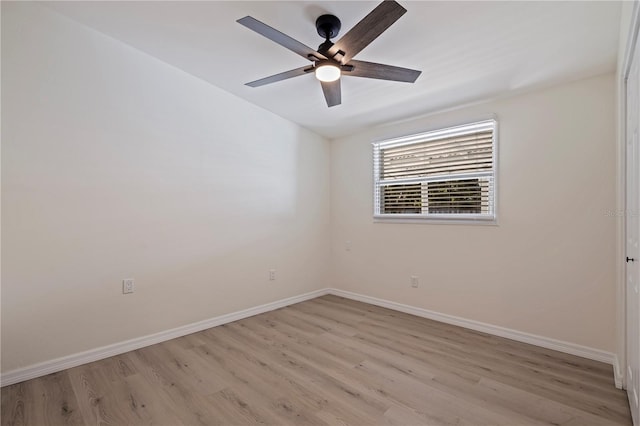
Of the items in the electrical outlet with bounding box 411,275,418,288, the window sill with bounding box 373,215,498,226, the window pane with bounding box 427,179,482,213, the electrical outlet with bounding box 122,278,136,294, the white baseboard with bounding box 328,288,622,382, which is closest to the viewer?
the white baseboard with bounding box 328,288,622,382

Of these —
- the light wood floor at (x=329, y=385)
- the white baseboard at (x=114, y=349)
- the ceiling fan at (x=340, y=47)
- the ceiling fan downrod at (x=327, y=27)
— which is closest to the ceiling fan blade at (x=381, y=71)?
the ceiling fan at (x=340, y=47)

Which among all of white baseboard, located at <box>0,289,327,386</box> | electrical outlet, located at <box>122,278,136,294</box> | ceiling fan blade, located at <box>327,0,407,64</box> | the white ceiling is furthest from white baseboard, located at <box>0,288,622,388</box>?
ceiling fan blade, located at <box>327,0,407,64</box>

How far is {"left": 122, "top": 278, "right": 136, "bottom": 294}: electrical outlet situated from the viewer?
2736 millimetres

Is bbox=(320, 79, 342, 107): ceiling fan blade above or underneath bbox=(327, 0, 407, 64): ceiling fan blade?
underneath

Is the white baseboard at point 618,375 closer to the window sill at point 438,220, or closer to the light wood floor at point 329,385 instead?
the light wood floor at point 329,385

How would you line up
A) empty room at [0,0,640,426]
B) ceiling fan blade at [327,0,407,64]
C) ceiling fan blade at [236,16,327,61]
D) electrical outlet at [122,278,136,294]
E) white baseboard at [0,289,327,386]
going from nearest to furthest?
ceiling fan blade at [327,0,407,64], ceiling fan blade at [236,16,327,61], empty room at [0,0,640,426], white baseboard at [0,289,327,386], electrical outlet at [122,278,136,294]

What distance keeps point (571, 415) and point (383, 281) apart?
2.26 metres

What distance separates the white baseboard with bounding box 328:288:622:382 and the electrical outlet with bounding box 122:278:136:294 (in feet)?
8.95

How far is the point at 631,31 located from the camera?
1572 millimetres

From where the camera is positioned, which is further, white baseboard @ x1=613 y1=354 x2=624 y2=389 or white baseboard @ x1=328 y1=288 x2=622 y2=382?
white baseboard @ x1=328 y1=288 x2=622 y2=382

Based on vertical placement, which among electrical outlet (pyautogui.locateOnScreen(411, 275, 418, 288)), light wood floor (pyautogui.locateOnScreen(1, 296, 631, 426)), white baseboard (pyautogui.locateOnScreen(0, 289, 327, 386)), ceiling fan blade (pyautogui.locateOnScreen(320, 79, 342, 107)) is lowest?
light wood floor (pyautogui.locateOnScreen(1, 296, 631, 426))

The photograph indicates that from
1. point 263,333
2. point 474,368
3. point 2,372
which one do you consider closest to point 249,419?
point 263,333

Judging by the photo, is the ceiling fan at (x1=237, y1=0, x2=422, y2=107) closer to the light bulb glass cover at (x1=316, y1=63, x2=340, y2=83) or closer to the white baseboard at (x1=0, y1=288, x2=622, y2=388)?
the light bulb glass cover at (x1=316, y1=63, x2=340, y2=83)

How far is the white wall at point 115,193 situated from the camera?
2.27 meters
